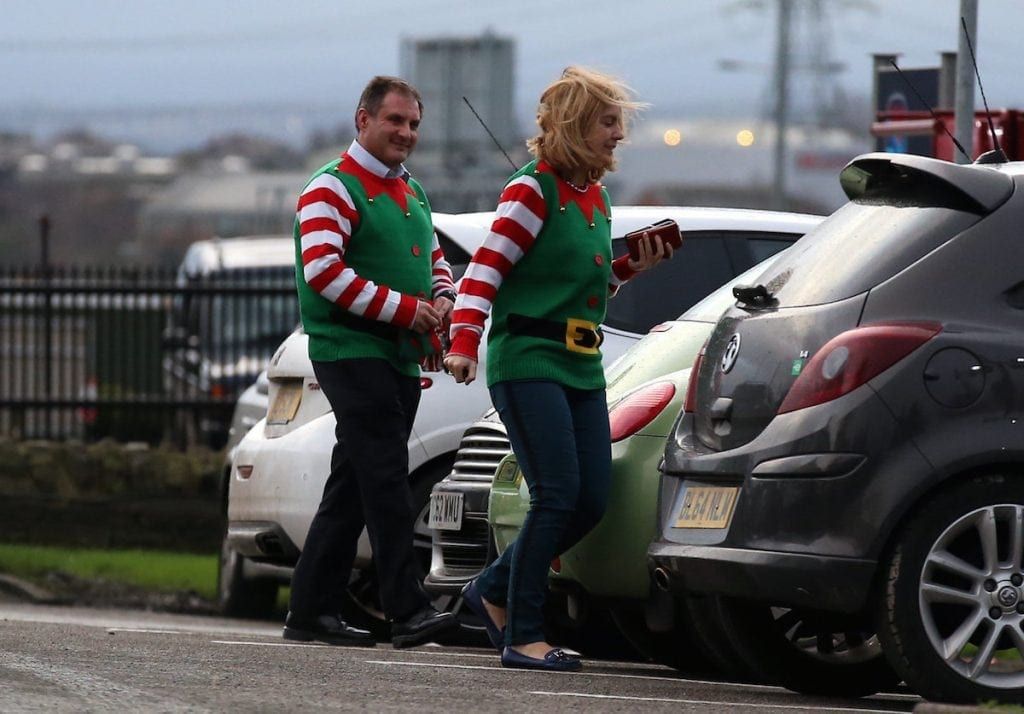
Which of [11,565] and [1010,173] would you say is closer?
[1010,173]

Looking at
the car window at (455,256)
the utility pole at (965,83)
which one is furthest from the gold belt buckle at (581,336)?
the utility pole at (965,83)

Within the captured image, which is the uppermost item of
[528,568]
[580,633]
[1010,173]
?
[1010,173]

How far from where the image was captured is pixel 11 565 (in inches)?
543

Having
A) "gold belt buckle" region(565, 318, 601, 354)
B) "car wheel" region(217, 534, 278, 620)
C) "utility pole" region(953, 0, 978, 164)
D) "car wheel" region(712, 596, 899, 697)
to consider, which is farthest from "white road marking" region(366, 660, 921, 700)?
"car wheel" region(217, 534, 278, 620)

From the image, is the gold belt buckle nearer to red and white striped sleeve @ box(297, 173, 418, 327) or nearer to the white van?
red and white striped sleeve @ box(297, 173, 418, 327)

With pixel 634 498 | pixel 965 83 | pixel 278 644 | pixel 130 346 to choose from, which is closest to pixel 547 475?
pixel 634 498

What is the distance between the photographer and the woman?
6.98 meters

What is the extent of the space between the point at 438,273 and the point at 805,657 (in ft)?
6.53

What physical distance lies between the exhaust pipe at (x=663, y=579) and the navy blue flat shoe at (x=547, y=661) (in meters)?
0.57

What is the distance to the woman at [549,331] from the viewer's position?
6.98m

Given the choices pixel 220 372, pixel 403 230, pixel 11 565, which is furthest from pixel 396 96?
pixel 220 372

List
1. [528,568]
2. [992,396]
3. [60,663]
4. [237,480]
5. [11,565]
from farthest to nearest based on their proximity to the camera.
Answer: [11,565] → [237,480] → [528,568] → [60,663] → [992,396]

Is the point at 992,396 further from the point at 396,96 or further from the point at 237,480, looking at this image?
the point at 237,480

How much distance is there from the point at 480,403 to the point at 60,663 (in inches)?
101
